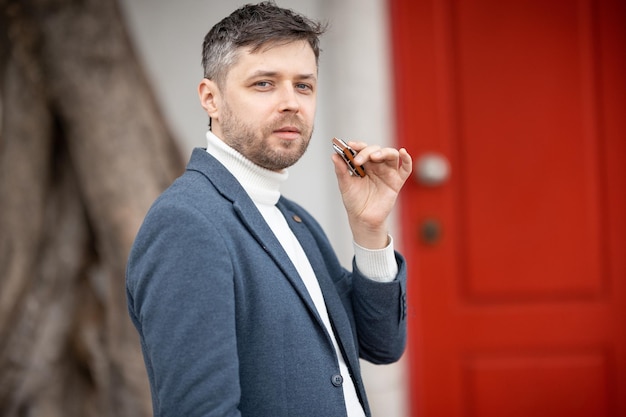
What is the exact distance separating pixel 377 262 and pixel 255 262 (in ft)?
1.18

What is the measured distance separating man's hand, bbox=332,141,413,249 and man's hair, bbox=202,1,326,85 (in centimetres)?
27

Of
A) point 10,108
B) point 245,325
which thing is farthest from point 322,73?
point 245,325

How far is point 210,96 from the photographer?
1421mm

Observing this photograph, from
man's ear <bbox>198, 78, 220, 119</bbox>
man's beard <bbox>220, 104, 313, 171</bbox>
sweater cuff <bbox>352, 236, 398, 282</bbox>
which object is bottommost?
sweater cuff <bbox>352, 236, 398, 282</bbox>

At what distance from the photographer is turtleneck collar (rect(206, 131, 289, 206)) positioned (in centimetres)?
140

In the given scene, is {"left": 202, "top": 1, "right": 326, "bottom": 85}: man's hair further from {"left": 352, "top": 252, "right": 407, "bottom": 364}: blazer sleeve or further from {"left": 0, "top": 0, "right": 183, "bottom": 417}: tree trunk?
{"left": 0, "top": 0, "right": 183, "bottom": 417}: tree trunk

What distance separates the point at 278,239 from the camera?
1.44 m

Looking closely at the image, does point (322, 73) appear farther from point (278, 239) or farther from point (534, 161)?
point (278, 239)

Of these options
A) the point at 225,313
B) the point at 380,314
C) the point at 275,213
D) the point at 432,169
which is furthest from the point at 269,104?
the point at 432,169

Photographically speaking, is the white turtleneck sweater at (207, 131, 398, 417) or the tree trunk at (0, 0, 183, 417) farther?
the tree trunk at (0, 0, 183, 417)

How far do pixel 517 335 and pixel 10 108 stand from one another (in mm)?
2171

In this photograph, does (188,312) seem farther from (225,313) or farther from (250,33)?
(250,33)

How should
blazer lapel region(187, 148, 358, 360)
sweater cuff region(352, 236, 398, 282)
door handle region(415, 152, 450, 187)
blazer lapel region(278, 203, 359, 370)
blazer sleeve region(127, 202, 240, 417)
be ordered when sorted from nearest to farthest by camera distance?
blazer sleeve region(127, 202, 240, 417), blazer lapel region(187, 148, 358, 360), blazer lapel region(278, 203, 359, 370), sweater cuff region(352, 236, 398, 282), door handle region(415, 152, 450, 187)

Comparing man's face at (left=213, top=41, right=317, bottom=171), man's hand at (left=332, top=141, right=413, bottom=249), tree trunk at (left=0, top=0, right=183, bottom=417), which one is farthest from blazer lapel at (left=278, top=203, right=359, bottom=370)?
tree trunk at (left=0, top=0, right=183, bottom=417)
